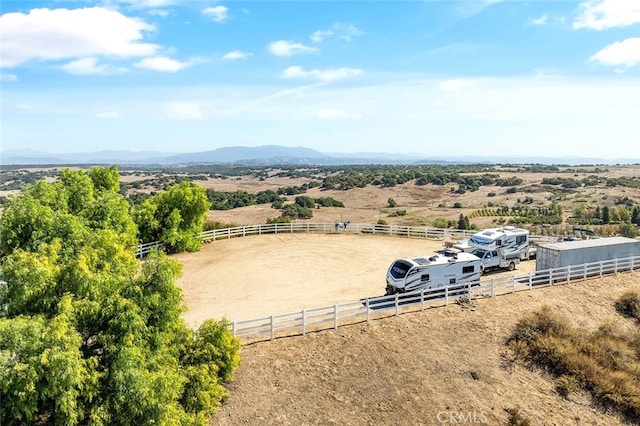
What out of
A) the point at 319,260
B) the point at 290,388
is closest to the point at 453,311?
the point at 290,388

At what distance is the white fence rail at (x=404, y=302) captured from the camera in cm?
1794

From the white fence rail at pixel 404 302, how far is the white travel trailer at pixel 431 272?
38cm

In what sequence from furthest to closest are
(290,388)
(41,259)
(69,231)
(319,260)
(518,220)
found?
(518,220) < (319,260) < (69,231) < (290,388) < (41,259)

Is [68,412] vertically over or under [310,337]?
over

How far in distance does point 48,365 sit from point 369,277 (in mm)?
18011

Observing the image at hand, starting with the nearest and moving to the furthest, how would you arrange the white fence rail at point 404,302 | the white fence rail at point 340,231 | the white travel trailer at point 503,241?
1. the white fence rail at point 404,302
2. the white travel trailer at point 503,241
3. the white fence rail at point 340,231

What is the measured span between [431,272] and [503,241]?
7.28 metres

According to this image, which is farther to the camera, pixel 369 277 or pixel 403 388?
pixel 369 277

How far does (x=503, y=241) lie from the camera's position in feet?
84.7

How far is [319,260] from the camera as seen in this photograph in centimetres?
2900

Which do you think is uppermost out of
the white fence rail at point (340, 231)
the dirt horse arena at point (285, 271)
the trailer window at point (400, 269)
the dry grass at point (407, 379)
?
the trailer window at point (400, 269)

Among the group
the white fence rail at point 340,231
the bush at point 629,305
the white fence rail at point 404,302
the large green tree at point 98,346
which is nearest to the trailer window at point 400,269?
the white fence rail at point 404,302

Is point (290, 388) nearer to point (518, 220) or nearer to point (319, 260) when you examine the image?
point (319, 260)

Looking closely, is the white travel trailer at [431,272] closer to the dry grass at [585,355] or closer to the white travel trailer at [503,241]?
the dry grass at [585,355]
